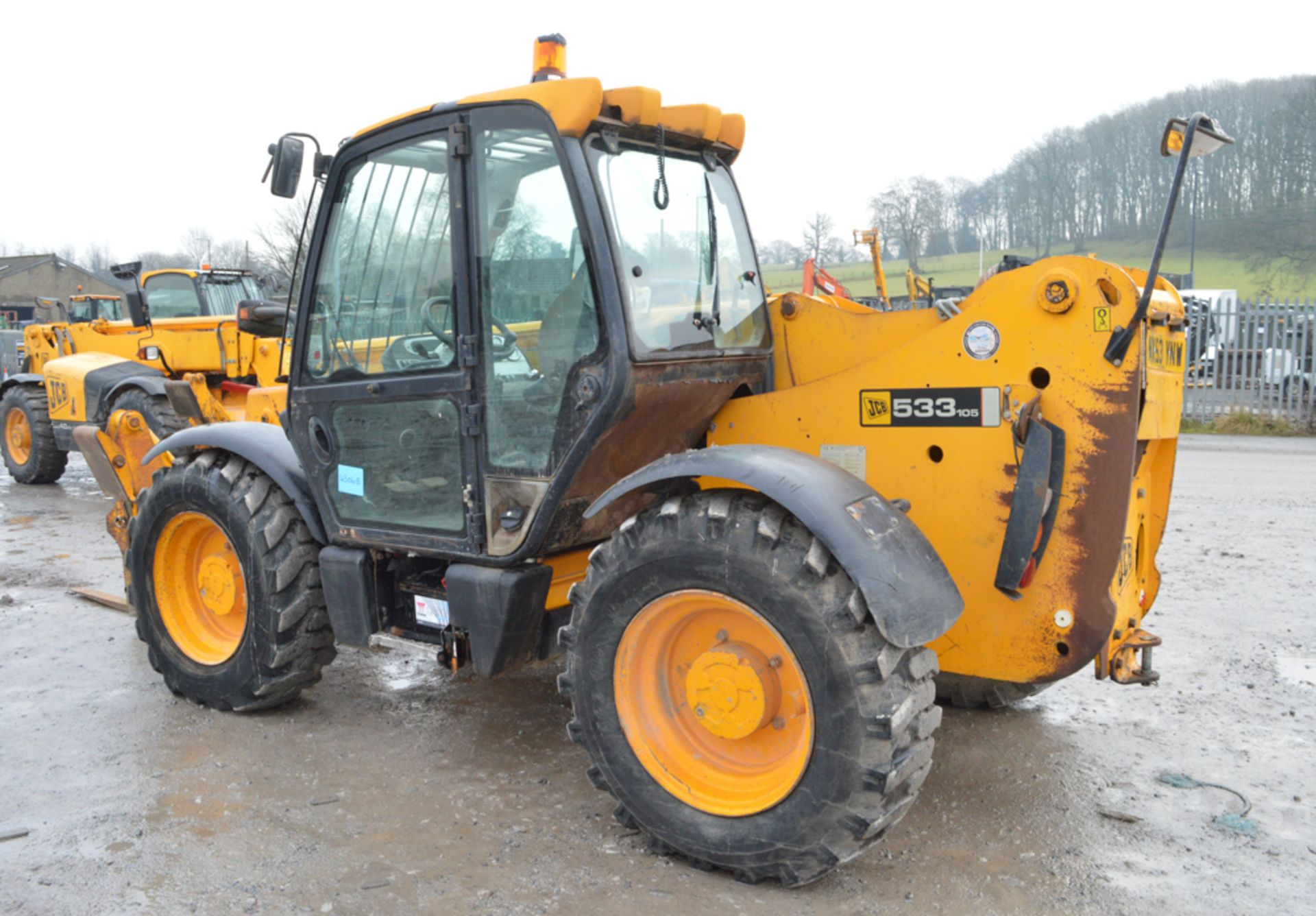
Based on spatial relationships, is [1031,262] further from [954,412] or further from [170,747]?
[170,747]

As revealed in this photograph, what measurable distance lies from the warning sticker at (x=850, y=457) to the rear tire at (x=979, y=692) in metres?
1.36

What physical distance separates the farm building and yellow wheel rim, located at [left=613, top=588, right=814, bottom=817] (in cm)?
6797

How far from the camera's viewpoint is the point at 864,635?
2.92m

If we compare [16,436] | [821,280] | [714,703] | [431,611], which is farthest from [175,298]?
[714,703]

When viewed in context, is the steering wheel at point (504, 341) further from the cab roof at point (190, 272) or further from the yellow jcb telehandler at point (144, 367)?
the cab roof at point (190, 272)

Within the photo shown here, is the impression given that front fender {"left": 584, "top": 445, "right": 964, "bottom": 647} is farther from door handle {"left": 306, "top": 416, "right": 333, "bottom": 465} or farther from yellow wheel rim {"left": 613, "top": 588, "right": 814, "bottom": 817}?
door handle {"left": 306, "top": 416, "right": 333, "bottom": 465}

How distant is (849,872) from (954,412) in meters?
1.44

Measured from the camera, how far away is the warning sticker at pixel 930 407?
325 cm

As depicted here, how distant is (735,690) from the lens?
315 cm

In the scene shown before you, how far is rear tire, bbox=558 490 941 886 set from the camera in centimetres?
289

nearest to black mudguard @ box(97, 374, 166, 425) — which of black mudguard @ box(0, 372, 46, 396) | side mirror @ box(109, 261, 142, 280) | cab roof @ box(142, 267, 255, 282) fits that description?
side mirror @ box(109, 261, 142, 280)

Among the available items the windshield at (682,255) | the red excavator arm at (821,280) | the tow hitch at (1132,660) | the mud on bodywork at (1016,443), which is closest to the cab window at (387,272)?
the windshield at (682,255)

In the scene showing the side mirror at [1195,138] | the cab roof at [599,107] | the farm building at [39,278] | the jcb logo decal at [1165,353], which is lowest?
the jcb logo decal at [1165,353]

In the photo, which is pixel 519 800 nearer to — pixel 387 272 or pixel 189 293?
pixel 387 272
